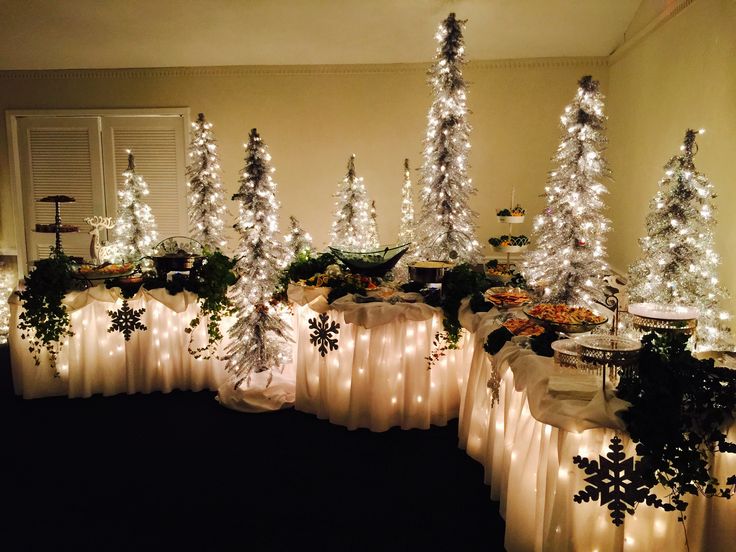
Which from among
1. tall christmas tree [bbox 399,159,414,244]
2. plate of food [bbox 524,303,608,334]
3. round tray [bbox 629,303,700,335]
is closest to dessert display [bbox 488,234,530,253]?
tall christmas tree [bbox 399,159,414,244]

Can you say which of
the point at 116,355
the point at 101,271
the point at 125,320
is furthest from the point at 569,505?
the point at 101,271

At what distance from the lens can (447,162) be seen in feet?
18.4

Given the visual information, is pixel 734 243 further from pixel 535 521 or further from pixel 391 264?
pixel 535 521

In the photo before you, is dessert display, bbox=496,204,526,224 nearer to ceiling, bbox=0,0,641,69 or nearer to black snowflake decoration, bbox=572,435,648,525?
ceiling, bbox=0,0,641,69

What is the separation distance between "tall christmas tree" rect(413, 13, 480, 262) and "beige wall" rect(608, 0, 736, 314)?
2.10 m

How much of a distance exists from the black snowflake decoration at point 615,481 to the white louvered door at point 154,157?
7092 mm

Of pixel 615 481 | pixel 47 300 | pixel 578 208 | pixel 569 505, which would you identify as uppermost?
pixel 578 208

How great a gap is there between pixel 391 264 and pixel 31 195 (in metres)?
6.32

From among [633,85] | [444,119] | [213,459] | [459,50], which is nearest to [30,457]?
[213,459]

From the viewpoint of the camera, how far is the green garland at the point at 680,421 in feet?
6.39

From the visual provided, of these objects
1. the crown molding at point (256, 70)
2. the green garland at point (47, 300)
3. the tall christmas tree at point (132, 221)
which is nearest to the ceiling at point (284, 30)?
the crown molding at point (256, 70)

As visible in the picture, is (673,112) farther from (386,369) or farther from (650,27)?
(386,369)

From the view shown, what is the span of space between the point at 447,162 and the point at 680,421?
399cm

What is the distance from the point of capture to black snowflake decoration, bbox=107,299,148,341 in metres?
4.63
